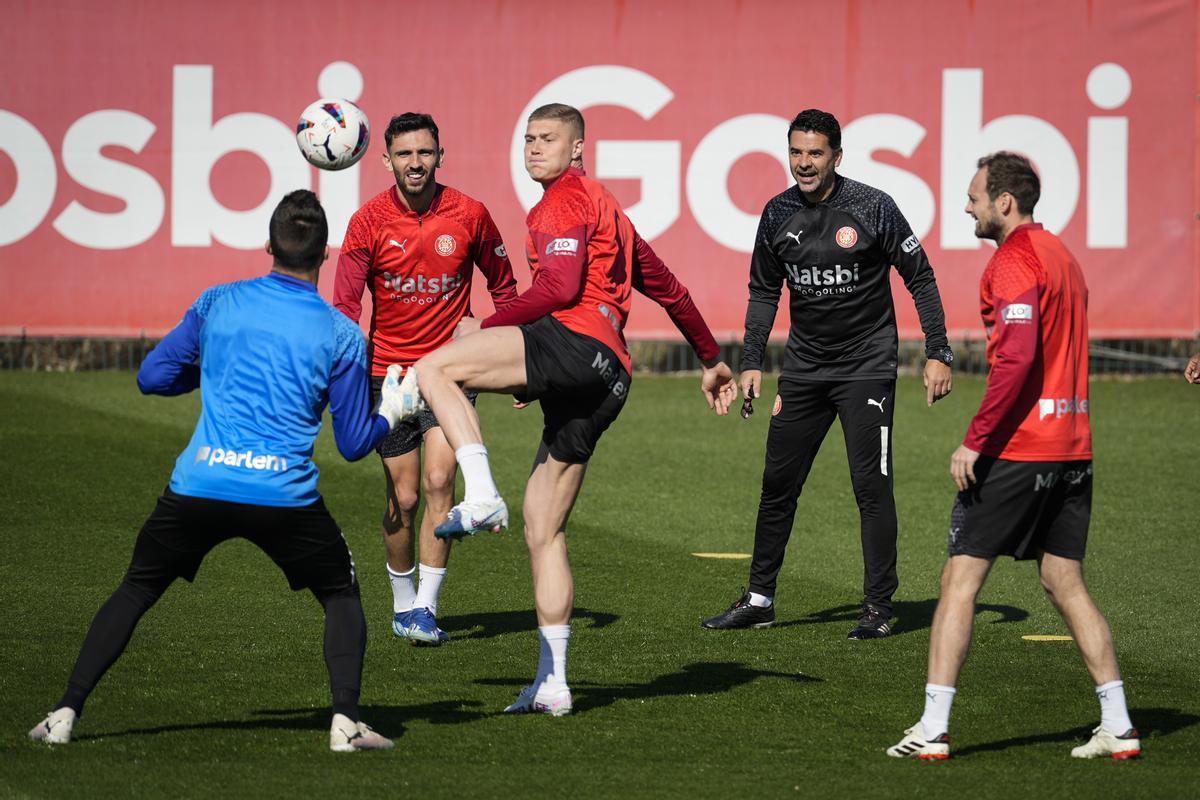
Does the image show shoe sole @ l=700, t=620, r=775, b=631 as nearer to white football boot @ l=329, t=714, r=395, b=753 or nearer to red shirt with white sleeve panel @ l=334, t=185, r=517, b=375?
red shirt with white sleeve panel @ l=334, t=185, r=517, b=375

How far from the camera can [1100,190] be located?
57.6ft

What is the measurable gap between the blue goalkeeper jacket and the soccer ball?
9.57 ft

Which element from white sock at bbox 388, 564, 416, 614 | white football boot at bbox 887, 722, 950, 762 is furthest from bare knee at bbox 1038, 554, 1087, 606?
white sock at bbox 388, 564, 416, 614

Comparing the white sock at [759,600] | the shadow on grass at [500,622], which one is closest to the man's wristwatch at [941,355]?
the white sock at [759,600]

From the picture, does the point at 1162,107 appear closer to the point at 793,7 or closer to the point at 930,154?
the point at 930,154

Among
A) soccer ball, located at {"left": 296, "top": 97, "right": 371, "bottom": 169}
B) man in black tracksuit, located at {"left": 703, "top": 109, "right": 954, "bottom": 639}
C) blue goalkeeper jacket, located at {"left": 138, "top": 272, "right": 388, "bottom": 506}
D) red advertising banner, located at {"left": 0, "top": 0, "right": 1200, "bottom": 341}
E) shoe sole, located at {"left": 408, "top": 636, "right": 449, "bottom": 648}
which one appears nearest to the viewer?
blue goalkeeper jacket, located at {"left": 138, "top": 272, "right": 388, "bottom": 506}

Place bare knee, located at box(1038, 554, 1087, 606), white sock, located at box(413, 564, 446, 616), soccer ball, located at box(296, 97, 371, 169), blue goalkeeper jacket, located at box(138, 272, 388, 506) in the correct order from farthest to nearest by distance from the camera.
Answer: soccer ball, located at box(296, 97, 371, 169), white sock, located at box(413, 564, 446, 616), bare knee, located at box(1038, 554, 1087, 606), blue goalkeeper jacket, located at box(138, 272, 388, 506)

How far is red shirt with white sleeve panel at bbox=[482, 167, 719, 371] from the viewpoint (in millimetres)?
6230

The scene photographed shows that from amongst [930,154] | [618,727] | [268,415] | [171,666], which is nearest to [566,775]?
[618,727]

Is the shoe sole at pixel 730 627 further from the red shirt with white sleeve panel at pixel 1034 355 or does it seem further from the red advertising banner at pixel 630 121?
the red advertising banner at pixel 630 121

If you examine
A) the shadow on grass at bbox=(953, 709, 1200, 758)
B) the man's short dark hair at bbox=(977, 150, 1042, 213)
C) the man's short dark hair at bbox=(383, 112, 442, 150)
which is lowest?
the shadow on grass at bbox=(953, 709, 1200, 758)

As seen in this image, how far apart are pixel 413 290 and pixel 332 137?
956 millimetres

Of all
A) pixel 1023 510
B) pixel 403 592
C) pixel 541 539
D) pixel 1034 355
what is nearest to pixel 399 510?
pixel 403 592

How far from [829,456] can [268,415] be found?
8609 mm
